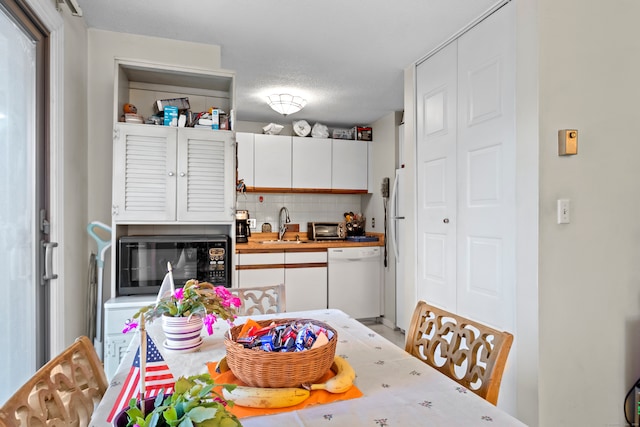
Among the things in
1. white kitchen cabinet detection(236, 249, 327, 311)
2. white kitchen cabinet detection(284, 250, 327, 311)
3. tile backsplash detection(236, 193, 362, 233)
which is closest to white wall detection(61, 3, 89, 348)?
white kitchen cabinet detection(236, 249, 327, 311)

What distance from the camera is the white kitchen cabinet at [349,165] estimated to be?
4.40 metres

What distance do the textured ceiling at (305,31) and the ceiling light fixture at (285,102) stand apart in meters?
0.08

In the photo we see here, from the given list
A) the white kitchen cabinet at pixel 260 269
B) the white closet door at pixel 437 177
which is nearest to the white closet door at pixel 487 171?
the white closet door at pixel 437 177

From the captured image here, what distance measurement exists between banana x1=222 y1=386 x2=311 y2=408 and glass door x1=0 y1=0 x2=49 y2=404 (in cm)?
124

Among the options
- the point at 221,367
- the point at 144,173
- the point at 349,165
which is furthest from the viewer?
the point at 349,165

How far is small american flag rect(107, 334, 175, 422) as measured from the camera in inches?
30.2

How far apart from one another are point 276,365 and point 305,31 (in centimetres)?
212

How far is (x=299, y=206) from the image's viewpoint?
467 cm

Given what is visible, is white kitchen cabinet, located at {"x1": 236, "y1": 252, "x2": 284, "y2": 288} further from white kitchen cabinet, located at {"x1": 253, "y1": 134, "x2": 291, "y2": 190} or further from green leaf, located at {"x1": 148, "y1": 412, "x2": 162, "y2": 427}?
green leaf, located at {"x1": 148, "y1": 412, "x2": 162, "y2": 427}

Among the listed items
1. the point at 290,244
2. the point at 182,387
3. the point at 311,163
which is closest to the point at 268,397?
the point at 182,387

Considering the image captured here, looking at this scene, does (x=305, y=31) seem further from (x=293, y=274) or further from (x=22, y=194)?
(x=293, y=274)

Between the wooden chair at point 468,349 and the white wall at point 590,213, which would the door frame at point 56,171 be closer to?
the wooden chair at point 468,349

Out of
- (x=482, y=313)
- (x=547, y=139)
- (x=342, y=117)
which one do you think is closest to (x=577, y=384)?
(x=482, y=313)

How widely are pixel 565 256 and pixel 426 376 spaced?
3.90ft
